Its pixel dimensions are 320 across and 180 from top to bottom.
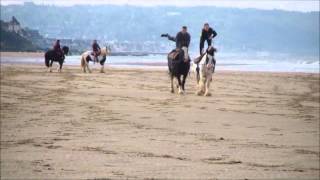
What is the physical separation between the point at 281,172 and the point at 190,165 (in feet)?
3.17

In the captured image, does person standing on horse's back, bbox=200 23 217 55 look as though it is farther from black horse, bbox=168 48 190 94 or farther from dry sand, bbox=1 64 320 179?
dry sand, bbox=1 64 320 179

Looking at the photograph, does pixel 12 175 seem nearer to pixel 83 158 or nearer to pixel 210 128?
pixel 83 158

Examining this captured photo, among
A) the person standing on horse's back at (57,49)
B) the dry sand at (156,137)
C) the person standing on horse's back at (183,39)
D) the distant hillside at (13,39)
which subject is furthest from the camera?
the distant hillside at (13,39)

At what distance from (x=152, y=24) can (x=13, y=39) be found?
1873 centimetres

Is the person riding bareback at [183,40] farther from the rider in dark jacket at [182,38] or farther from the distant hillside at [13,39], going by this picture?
the distant hillside at [13,39]

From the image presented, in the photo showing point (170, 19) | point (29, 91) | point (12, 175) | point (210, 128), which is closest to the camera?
point (12, 175)

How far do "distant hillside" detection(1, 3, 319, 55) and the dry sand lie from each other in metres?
15.8

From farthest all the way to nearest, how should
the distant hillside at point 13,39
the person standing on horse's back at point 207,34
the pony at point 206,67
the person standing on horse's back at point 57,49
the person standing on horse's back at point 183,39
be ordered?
the distant hillside at point 13,39, the person standing on horse's back at point 57,49, the person standing on horse's back at point 183,39, the person standing on horse's back at point 207,34, the pony at point 206,67

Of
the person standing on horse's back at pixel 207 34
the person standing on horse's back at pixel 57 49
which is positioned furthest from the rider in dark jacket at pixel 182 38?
the person standing on horse's back at pixel 57 49

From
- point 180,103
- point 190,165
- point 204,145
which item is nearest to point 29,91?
point 180,103

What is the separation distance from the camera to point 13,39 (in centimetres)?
5562

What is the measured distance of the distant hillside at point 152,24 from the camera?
30.6 meters

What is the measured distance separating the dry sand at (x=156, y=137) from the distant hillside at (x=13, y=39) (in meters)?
37.6

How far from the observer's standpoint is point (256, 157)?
22.5 feet
